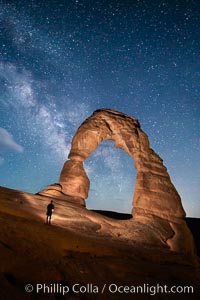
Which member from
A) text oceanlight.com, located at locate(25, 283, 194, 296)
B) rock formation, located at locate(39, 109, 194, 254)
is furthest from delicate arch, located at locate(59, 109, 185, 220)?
text oceanlight.com, located at locate(25, 283, 194, 296)

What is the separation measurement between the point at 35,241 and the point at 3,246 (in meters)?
1.30

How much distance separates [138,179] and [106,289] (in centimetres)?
1160

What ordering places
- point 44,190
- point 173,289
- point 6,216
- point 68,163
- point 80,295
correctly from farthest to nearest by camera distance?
point 68,163 < point 44,190 < point 6,216 < point 173,289 < point 80,295

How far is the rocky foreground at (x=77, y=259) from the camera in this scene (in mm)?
6598

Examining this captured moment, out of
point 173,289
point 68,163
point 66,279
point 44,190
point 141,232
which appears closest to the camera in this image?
point 66,279

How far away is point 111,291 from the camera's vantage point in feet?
23.6

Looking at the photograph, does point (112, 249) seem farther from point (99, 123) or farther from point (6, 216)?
point (99, 123)

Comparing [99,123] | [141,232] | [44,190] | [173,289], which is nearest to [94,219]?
[141,232]

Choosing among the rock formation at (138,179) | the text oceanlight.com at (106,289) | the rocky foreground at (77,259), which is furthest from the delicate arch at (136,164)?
the text oceanlight.com at (106,289)

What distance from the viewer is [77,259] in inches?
336

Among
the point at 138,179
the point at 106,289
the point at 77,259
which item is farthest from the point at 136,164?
the point at 106,289

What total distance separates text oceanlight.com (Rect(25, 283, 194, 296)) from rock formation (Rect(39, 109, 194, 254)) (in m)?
5.11

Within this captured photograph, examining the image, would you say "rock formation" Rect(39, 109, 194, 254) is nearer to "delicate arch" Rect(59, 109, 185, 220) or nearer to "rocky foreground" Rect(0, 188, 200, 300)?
"delicate arch" Rect(59, 109, 185, 220)

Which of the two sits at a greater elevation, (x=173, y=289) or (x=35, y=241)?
(x=35, y=241)
